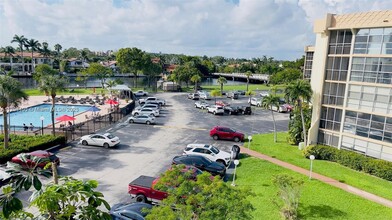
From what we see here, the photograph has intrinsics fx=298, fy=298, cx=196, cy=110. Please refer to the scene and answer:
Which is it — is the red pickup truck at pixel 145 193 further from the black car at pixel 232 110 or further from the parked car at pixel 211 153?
the black car at pixel 232 110

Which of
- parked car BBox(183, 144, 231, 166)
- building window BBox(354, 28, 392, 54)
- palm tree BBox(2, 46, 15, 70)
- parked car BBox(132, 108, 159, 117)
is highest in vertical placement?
palm tree BBox(2, 46, 15, 70)

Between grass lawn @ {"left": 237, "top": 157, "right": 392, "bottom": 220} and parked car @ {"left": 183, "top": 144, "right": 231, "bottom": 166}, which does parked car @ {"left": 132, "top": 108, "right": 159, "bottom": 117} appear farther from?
grass lawn @ {"left": 237, "top": 157, "right": 392, "bottom": 220}

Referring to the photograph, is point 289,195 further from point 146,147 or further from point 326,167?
point 146,147

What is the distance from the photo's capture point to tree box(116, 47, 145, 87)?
83062mm

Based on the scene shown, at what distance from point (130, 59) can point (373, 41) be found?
69.9m

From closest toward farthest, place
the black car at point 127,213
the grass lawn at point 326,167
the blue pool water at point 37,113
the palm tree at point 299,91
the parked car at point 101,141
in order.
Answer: the black car at point 127,213
the grass lawn at point 326,167
the palm tree at point 299,91
the parked car at point 101,141
the blue pool water at point 37,113

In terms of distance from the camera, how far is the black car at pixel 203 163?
806 inches

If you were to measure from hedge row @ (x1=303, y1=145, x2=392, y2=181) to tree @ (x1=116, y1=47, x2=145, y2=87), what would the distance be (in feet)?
215

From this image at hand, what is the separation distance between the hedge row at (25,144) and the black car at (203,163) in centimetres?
1151

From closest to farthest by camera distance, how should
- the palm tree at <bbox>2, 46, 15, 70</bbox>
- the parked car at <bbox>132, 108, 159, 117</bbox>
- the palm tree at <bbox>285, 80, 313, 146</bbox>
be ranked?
the palm tree at <bbox>285, 80, 313, 146</bbox>
the parked car at <bbox>132, 108, 159, 117</bbox>
the palm tree at <bbox>2, 46, 15, 70</bbox>

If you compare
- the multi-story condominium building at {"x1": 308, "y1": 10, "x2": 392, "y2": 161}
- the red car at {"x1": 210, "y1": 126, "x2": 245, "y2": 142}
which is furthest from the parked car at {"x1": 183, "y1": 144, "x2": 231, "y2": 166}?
the multi-story condominium building at {"x1": 308, "y1": 10, "x2": 392, "y2": 161}

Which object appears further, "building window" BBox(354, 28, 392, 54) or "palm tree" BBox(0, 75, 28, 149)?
"palm tree" BBox(0, 75, 28, 149)

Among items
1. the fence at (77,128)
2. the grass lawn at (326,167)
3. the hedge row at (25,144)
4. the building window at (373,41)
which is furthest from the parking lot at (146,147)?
the building window at (373,41)

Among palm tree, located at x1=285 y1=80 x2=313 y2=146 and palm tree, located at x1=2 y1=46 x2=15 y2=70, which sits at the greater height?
palm tree, located at x1=2 y1=46 x2=15 y2=70
